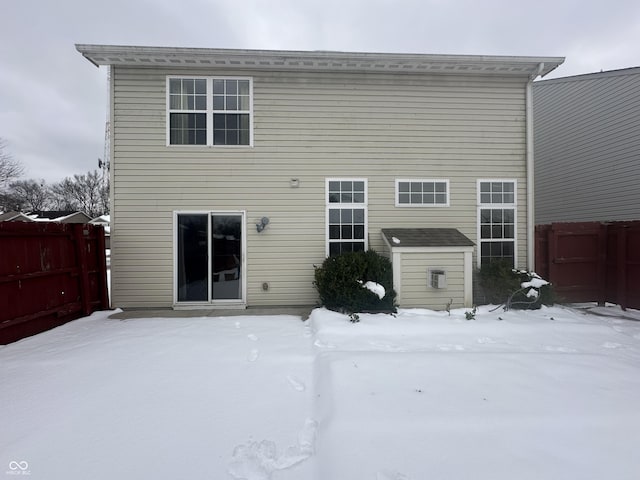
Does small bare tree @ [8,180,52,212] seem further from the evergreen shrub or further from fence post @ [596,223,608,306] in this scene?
fence post @ [596,223,608,306]

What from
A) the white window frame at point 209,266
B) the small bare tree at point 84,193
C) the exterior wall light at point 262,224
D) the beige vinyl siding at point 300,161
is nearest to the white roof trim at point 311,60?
the beige vinyl siding at point 300,161

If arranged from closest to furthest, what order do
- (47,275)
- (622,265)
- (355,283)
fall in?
(47,275) < (355,283) < (622,265)

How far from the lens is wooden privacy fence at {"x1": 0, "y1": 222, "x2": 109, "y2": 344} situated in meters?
4.38

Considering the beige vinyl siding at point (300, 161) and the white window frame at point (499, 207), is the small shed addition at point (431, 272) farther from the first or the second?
the white window frame at point (499, 207)

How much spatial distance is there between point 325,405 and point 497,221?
19.1 ft

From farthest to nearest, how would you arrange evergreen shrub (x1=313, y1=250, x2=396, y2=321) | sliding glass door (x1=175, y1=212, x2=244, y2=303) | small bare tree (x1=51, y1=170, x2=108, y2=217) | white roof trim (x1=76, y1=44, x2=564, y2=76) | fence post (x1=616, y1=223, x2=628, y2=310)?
small bare tree (x1=51, y1=170, x2=108, y2=217)
sliding glass door (x1=175, y1=212, x2=244, y2=303)
fence post (x1=616, y1=223, x2=628, y2=310)
white roof trim (x1=76, y1=44, x2=564, y2=76)
evergreen shrub (x1=313, y1=250, x2=396, y2=321)

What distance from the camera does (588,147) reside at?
9.70 m

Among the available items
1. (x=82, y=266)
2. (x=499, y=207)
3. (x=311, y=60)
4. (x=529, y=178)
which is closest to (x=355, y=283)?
Result: (x=499, y=207)

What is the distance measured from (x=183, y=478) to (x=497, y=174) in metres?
7.20

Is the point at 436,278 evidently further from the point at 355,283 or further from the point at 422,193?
the point at 422,193

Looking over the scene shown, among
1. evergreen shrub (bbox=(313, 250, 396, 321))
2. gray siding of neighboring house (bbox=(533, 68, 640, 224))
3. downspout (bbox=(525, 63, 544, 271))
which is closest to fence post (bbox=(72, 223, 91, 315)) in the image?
evergreen shrub (bbox=(313, 250, 396, 321))

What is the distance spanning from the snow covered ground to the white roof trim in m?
5.02

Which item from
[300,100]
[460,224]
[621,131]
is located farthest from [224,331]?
[621,131]

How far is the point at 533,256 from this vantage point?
22.1 feet
